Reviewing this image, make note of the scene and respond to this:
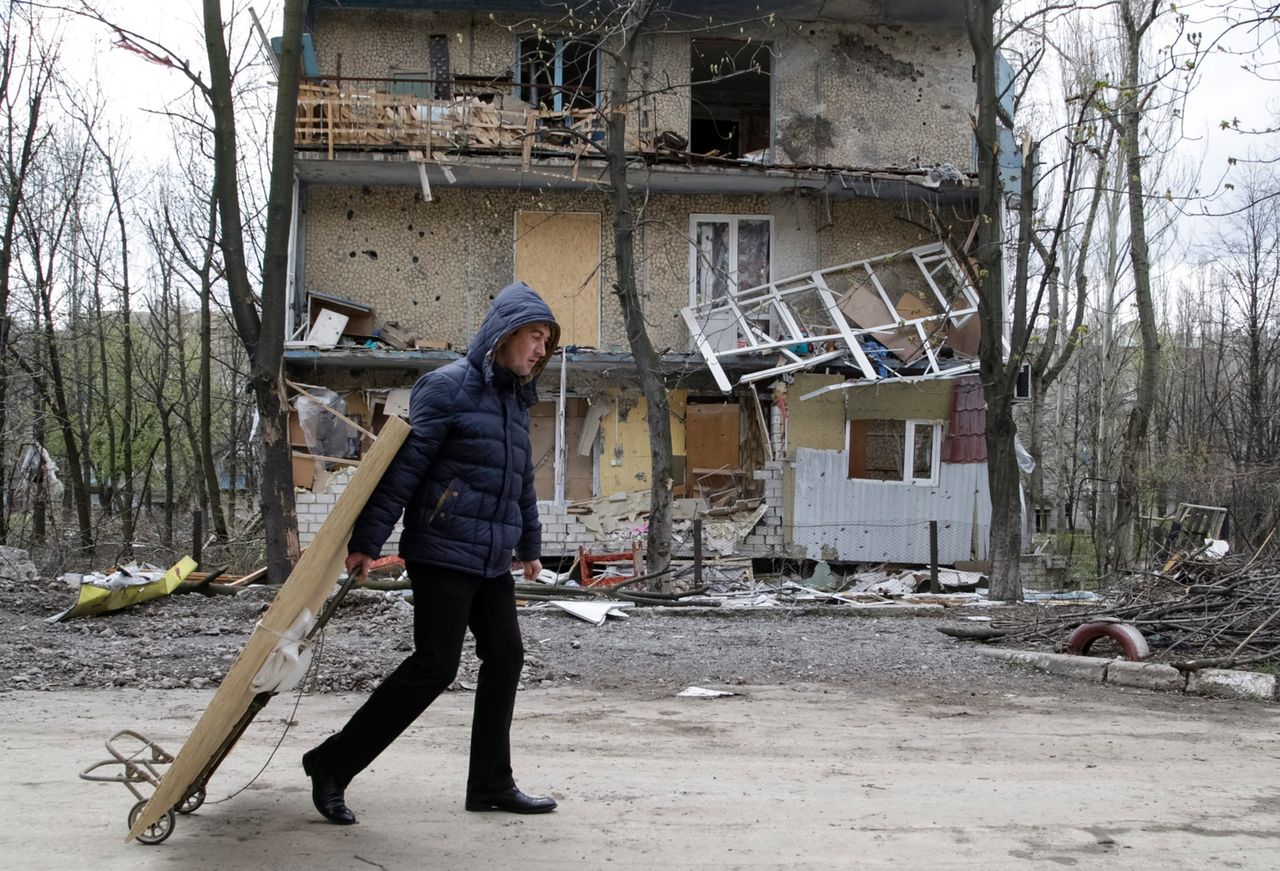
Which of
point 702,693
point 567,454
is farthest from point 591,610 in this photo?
point 567,454

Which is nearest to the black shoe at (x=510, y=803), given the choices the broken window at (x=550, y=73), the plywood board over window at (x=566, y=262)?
the plywood board over window at (x=566, y=262)

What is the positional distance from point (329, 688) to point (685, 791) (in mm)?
3428

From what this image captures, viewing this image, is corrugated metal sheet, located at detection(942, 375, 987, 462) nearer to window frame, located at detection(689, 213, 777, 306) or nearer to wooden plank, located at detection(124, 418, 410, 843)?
window frame, located at detection(689, 213, 777, 306)

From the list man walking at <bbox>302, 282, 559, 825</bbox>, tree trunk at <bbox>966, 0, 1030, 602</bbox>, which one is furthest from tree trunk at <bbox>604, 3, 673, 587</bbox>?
man walking at <bbox>302, 282, 559, 825</bbox>

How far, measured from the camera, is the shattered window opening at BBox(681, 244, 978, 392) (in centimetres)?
2017

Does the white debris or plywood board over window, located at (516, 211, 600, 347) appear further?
plywood board over window, located at (516, 211, 600, 347)

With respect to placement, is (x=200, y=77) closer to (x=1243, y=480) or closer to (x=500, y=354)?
(x=500, y=354)

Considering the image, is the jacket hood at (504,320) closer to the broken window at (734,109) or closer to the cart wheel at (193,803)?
the cart wheel at (193,803)

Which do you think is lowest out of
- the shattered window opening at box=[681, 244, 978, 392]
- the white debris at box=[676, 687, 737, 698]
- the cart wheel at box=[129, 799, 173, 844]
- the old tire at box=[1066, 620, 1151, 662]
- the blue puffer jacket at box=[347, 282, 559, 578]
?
the white debris at box=[676, 687, 737, 698]

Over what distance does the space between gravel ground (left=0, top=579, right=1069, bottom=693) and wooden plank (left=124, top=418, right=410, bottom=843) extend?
317cm

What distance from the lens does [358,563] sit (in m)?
3.76

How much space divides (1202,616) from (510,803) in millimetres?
6626

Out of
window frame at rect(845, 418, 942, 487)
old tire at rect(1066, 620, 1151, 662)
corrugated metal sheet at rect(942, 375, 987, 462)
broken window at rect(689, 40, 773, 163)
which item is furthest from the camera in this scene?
broken window at rect(689, 40, 773, 163)

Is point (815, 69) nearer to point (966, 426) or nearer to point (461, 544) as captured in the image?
point (966, 426)
